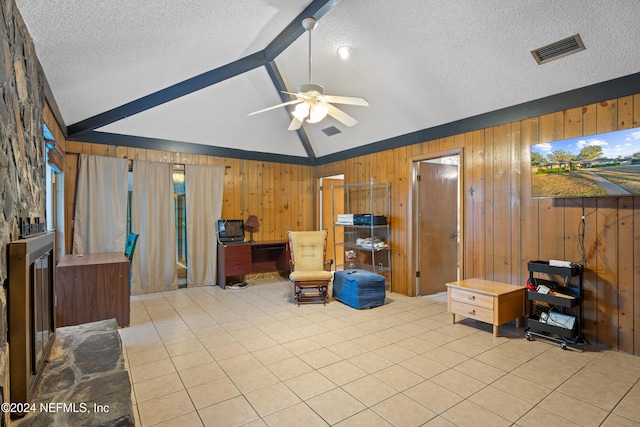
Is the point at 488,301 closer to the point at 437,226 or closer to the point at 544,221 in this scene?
the point at 544,221

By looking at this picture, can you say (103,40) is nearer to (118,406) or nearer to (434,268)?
(118,406)

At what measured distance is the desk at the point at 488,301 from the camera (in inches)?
128

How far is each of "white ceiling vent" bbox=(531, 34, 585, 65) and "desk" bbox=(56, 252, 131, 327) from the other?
476 centimetres

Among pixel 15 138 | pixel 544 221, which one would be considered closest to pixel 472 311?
pixel 544 221

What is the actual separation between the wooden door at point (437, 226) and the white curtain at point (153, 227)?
4079mm

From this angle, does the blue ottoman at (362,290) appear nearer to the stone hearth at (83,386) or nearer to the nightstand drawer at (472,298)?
the nightstand drawer at (472,298)

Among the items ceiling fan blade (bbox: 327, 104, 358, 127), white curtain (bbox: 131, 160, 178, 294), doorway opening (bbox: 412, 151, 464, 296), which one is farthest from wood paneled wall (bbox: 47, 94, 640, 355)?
ceiling fan blade (bbox: 327, 104, 358, 127)

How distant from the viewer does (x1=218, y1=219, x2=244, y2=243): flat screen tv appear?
568cm

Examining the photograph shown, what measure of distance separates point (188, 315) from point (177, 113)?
9.96 ft

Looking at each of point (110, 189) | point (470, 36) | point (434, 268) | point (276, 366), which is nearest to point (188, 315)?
point (276, 366)

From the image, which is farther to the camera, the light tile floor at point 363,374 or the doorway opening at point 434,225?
the doorway opening at point 434,225

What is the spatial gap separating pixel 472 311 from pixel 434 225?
1.82 m

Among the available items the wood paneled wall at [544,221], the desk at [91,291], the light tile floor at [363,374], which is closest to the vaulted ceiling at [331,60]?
the wood paneled wall at [544,221]

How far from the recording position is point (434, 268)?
5039 mm
